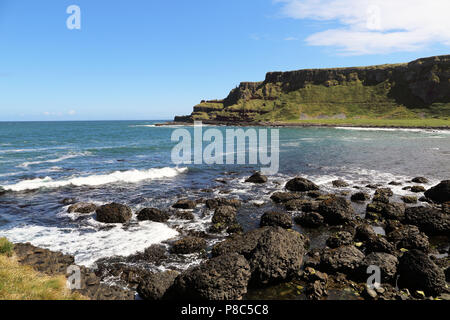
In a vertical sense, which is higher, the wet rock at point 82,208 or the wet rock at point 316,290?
the wet rock at point 82,208

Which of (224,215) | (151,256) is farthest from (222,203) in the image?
(151,256)

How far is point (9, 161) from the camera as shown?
44.0m

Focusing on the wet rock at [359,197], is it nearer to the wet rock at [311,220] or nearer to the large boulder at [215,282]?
the wet rock at [311,220]

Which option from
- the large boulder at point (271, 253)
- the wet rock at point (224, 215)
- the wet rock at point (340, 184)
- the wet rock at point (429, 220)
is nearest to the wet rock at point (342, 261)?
the large boulder at point (271, 253)

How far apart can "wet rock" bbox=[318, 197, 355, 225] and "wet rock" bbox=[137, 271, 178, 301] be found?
11887 mm

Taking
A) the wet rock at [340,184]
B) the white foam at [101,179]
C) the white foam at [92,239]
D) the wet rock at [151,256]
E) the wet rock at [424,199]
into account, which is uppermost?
the white foam at [101,179]

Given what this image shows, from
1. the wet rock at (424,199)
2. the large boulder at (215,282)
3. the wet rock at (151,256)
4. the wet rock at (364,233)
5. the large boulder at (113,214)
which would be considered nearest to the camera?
the large boulder at (215,282)

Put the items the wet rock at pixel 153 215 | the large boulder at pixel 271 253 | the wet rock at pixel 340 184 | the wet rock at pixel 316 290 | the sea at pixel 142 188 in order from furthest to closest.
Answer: the wet rock at pixel 340 184, the wet rock at pixel 153 215, the sea at pixel 142 188, the large boulder at pixel 271 253, the wet rock at pixel 316 290

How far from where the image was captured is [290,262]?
11750mm

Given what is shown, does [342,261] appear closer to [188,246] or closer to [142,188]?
[188,246]

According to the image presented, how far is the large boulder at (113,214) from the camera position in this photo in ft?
61.6

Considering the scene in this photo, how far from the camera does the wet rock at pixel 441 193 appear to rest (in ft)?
74.3

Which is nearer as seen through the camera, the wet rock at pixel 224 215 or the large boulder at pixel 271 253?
the large boulder at pixel 271 253

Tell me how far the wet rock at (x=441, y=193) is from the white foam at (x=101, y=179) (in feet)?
91.1
